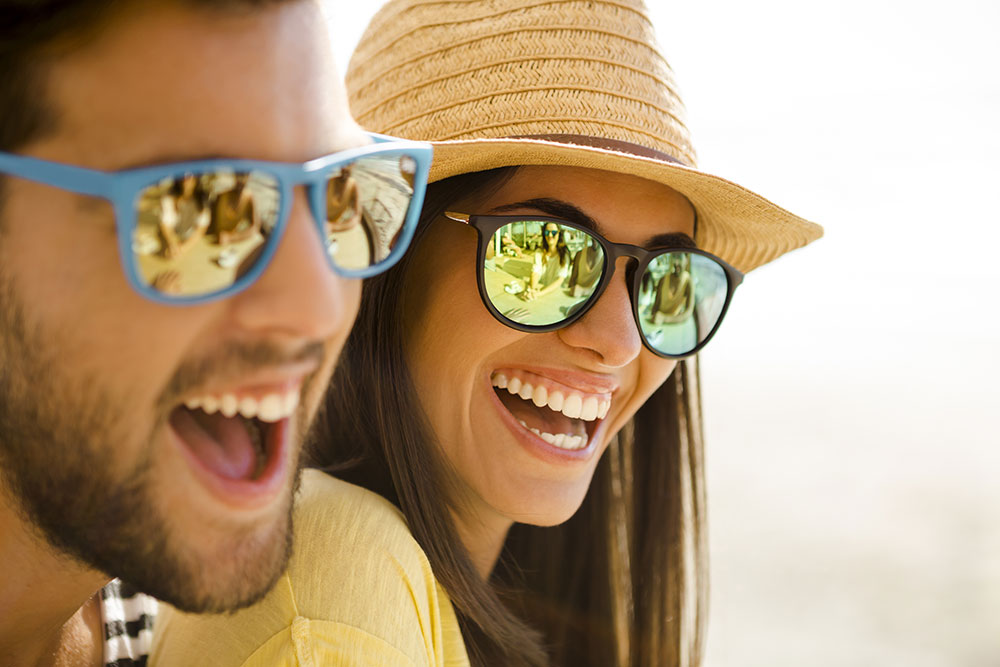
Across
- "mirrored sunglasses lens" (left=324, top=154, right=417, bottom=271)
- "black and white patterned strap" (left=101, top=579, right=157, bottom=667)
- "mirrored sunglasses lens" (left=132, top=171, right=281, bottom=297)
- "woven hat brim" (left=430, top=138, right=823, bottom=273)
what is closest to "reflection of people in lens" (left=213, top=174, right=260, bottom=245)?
"mirrored sunglasses lens" (left=132, top=171, right=281, bottom=297)

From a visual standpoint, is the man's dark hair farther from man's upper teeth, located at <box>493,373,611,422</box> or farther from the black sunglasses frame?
man's upper teeth, located at <box>493,373,611,422</box>

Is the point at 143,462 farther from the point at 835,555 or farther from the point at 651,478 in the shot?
the point at 835,555

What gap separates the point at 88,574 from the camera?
1535 mm

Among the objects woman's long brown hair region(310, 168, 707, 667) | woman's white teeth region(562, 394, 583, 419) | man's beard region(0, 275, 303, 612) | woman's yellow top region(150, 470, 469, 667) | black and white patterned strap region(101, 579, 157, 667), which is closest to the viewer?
man's beard region(0, 275, 303, 612)

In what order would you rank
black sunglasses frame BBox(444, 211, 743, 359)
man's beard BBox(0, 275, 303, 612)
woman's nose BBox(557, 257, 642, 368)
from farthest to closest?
1. woman's nose BBox(557, 257, 642, 368)
2. black sunglasses frame BBox(444, 211, 743, 359)
3. man's beard BBox(0, 275, 303, 612)

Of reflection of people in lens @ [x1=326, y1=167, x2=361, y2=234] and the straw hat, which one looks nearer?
reflection of people in lens @ [x1=326, y1=167, x2=361, y2=234]

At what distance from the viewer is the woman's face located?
6.51 feet

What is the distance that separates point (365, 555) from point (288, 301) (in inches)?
25.4

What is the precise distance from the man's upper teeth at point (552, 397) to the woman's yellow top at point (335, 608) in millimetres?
427

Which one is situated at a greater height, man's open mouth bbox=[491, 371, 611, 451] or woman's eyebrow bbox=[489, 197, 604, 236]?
woman's eyebrow bbox=[489, 197, 604, 236]

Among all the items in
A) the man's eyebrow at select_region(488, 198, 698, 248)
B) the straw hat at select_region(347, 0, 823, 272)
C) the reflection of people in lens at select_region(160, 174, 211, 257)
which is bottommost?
the reflection of people in lens at select_region(160, 174, 211, 257)

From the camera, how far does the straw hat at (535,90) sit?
1903 millimetres

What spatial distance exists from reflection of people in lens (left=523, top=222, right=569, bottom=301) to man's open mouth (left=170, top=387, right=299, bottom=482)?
0.66m

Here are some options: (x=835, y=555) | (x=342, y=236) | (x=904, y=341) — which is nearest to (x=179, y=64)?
(x=342, y=236)
